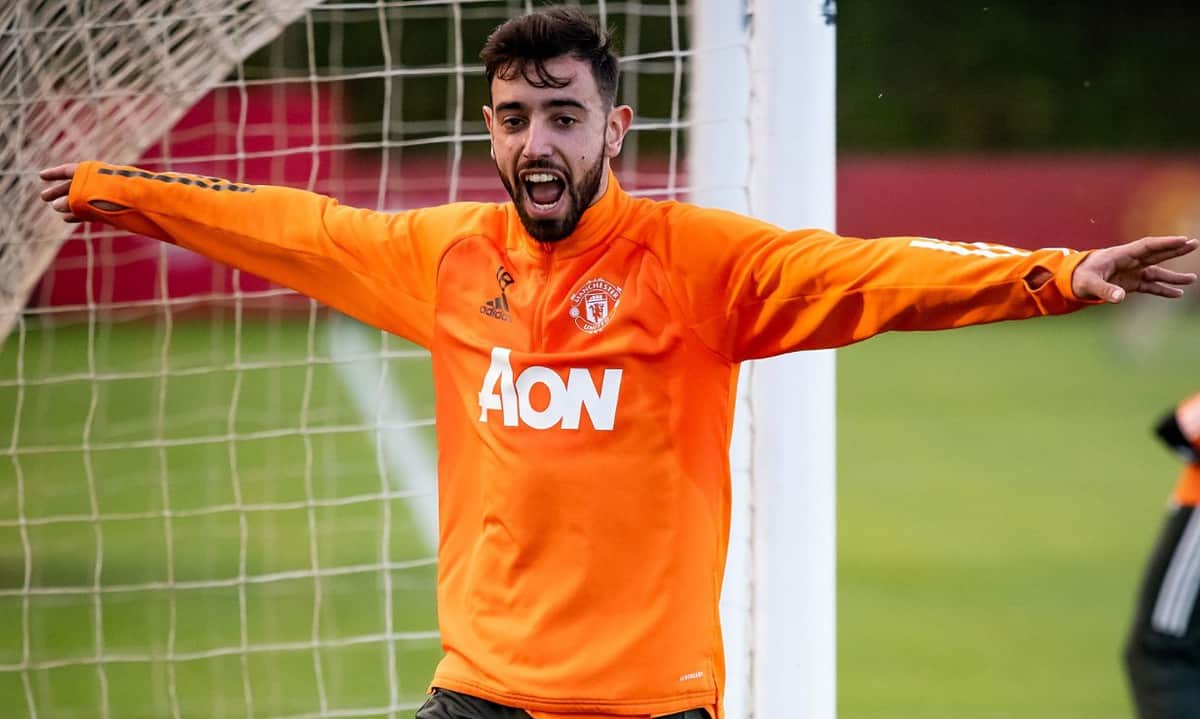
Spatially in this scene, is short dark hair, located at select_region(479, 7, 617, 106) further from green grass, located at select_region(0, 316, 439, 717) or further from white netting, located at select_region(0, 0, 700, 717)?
green grass, located at select_region(0, 316, 439, 717)

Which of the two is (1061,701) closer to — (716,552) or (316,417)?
(716,552)

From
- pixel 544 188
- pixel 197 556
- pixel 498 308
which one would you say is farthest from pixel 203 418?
pixel 544 188

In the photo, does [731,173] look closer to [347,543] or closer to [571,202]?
[571,202]

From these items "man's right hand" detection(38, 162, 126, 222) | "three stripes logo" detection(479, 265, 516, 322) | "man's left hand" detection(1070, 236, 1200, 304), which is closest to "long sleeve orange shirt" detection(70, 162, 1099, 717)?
"three stripes logo" detection(479, 265, 516, 322)

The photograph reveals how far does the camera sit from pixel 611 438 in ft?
8.55

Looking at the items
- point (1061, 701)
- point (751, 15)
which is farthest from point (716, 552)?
point (1061, 701)

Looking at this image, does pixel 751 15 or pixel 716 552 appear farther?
pixel 751 15

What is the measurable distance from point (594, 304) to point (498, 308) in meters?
0.19

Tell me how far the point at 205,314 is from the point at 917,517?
10.4m

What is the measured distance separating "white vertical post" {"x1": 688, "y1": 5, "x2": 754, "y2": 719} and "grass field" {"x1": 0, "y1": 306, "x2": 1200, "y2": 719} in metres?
0.78

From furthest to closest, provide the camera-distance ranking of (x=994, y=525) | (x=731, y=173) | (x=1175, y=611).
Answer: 1. (x=994, y=525)
2. (x=731, y=173)
3. (x=1175, y=611)

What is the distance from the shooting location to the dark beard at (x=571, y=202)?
2.67 metres

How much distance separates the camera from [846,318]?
2482 mm

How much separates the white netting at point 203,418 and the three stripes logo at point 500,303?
0.65 m
